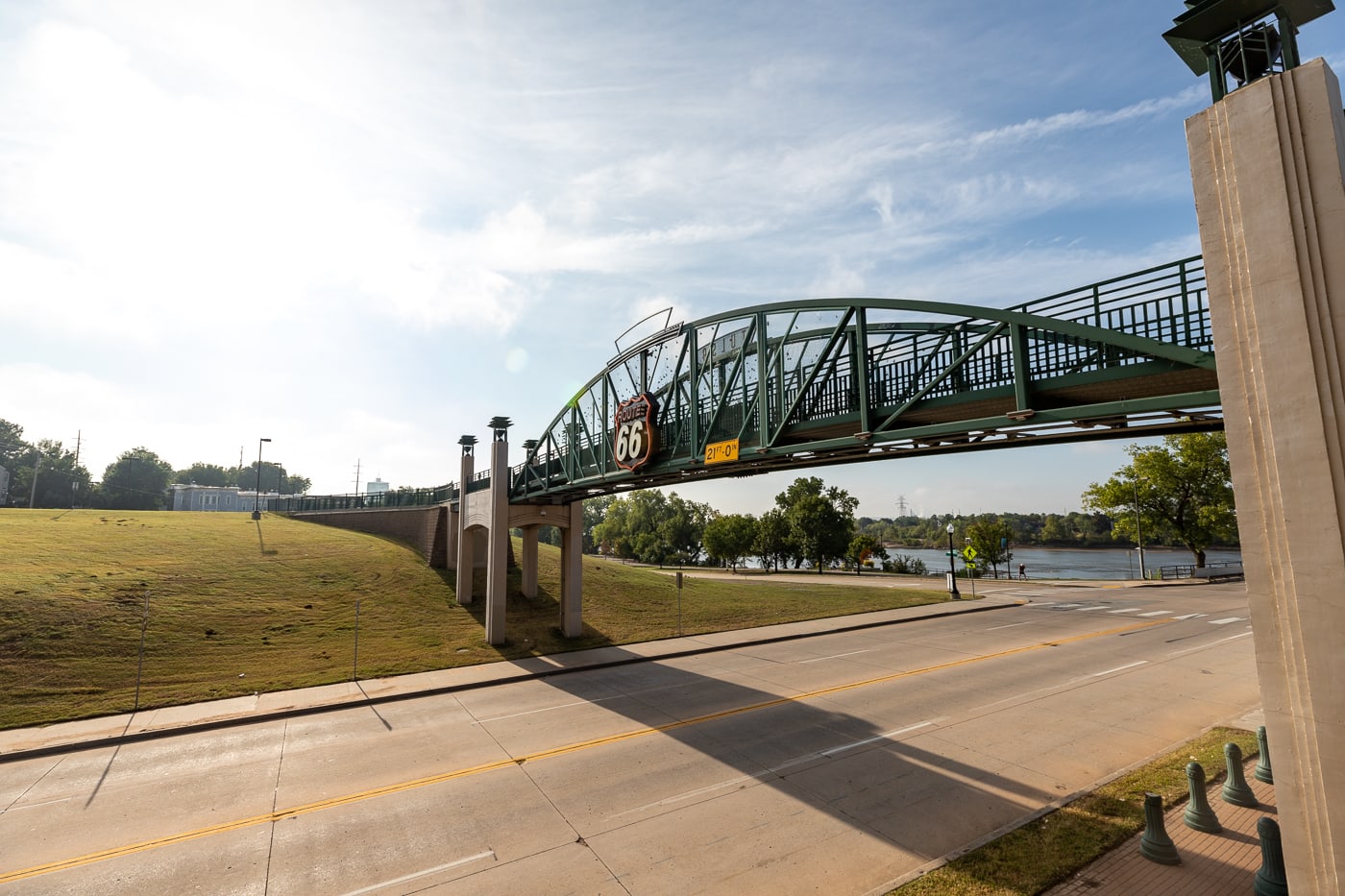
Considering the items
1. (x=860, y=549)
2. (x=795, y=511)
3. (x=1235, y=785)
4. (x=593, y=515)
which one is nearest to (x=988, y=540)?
(x=860, y=549)

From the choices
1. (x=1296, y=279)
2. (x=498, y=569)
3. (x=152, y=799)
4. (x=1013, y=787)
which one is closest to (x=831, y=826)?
(x=1013, y=787)

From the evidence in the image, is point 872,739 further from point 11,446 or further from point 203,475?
point 203,475

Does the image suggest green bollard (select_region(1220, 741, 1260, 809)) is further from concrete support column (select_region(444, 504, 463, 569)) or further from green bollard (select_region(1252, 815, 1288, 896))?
concrete support column (select_region(444, 504, 463, 569))

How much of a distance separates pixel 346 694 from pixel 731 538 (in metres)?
57.5

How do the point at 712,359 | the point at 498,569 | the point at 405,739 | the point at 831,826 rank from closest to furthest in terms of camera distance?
the point at 831,826 → the point at 405,739 → the point at 712,359 → the point at 498,569

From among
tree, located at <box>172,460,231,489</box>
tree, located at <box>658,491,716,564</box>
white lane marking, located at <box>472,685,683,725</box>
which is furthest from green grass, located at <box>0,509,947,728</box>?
tree, located at <box>172,460,231,489</box>

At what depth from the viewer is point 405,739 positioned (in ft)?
46.4

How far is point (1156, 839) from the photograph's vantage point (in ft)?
26.9

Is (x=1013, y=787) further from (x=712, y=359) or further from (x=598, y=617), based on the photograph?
(x=598, y=617)

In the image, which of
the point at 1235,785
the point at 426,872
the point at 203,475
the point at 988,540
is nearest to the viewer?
the point at 426,872

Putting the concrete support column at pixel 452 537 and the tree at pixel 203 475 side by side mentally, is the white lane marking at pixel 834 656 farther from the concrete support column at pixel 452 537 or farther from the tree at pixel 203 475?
the tree at pixel 203 475

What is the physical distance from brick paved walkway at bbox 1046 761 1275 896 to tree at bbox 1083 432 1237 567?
180 feet

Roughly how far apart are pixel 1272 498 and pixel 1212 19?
5.40 metres

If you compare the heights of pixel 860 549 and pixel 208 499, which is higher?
pixel 208 499
